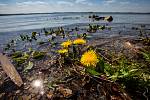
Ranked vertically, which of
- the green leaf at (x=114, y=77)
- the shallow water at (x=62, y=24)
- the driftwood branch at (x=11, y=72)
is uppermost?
the green leaf at (x=114, y=77)

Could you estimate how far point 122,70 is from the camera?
3.72 metres

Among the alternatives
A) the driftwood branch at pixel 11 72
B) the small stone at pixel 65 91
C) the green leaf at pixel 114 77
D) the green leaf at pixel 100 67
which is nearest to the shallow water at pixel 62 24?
the driftwood branch at pixel 11 72

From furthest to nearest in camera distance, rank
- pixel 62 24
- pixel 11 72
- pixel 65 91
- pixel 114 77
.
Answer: pixel 62 24, pixel 11 72, pixel 65 91, pixel 114 77

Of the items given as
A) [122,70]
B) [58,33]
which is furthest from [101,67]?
[58,33]

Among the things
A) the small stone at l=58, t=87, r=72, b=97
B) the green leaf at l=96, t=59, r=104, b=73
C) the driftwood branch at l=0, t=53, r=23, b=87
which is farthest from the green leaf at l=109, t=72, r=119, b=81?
the driftwood branch at l=0, t=53, r=23, b=87

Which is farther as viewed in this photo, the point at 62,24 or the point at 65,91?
the point at 62,24

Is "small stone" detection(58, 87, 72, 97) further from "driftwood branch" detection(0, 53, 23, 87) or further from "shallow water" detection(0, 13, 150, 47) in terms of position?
"shallow water" detection(0, 13, 150, 47)

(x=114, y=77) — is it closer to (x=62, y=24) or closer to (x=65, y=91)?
(x=65, y=91)

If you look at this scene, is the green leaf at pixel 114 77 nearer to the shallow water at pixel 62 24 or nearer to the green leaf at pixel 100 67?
the green leaf at pixel 100 67

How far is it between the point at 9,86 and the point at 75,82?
1.35 meters

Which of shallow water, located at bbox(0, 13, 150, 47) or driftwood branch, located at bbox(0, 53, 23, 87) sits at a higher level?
driftwood branch, located at bbox(0, 53, 23, 87)

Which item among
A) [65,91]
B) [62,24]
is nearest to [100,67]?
[65,91]

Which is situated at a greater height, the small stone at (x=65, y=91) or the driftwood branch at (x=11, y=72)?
the small stone at (x=65, y=91)

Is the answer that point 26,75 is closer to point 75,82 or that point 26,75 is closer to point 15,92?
point 15,92
